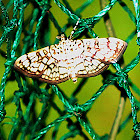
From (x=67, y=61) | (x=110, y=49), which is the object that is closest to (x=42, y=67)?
(x=67, y=61)

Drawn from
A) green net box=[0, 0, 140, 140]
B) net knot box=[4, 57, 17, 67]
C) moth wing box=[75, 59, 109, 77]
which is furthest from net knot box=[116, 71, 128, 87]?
net knot box=[4, 57, 17, 67]

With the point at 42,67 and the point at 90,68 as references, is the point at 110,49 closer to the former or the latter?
the point at 90,68

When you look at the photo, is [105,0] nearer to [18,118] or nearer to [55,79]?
[55,79]

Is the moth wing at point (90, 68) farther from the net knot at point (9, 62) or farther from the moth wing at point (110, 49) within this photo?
the net knot at point (9, 62)

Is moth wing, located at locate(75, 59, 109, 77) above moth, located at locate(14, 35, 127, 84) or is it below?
below

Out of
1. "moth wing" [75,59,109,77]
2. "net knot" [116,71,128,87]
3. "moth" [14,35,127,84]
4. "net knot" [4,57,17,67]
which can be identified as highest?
"net knot" [4,57,17,67]

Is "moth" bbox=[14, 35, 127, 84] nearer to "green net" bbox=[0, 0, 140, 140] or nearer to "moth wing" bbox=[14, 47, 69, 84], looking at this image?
"moth wing" bbox=[14, 47, 69, 84]

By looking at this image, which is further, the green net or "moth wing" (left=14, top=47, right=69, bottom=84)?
the green net

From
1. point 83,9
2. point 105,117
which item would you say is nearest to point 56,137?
point 105,117
